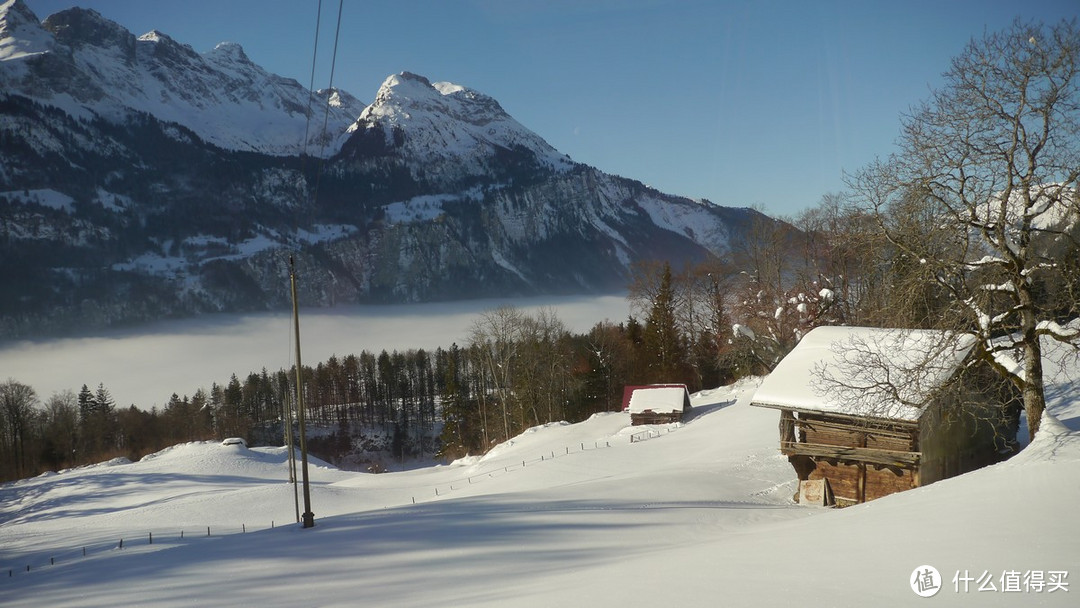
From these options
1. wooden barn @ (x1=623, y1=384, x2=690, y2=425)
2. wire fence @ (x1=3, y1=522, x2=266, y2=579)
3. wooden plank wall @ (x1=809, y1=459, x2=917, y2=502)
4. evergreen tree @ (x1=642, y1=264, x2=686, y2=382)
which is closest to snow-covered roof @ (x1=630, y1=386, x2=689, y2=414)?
wooden barn @ (x1=623, y1=384, x2=690, y2=425)

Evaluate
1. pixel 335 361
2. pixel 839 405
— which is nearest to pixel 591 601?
pixel 839 405

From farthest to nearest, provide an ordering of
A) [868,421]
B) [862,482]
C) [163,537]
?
[163,537] → [862,482] → [868,421]

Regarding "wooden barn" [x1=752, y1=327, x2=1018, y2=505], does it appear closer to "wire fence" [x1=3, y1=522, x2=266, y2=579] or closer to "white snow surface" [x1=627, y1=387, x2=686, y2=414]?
"wire fence" [x1=3, y1=522, x2=266, y2=579]

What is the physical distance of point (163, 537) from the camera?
2381cm

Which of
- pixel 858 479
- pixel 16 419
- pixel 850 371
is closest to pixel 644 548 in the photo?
pixel 850 371

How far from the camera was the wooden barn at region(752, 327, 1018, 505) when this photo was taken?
15.4 meters

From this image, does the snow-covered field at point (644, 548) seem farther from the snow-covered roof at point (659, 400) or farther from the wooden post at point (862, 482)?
the snow-covered roof at point (659, 400)

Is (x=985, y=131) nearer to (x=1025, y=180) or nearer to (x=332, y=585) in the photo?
(x=1025, y=180)

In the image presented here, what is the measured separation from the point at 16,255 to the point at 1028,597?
22486 centimetres

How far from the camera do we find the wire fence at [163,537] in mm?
20866

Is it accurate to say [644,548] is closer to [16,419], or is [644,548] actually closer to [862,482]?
[862,482]

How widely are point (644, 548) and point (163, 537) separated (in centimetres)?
2158

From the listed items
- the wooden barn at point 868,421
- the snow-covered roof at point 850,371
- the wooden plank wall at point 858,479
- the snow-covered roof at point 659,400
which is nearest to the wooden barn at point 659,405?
the snow-covered roof at point 659,400

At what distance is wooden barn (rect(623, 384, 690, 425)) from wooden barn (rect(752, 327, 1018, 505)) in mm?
20395
